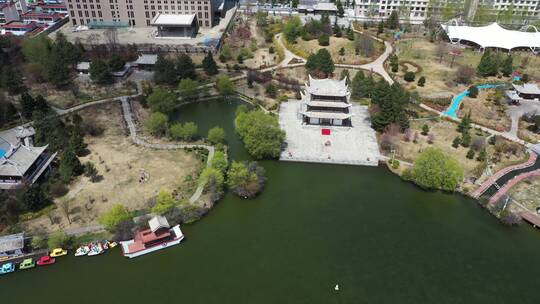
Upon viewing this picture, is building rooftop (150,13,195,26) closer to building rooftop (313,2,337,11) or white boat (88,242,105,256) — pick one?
building rooftop (313,2,337,11)

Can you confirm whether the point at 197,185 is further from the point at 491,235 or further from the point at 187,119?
the point at 491,235

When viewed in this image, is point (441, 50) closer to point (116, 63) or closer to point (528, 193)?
point (528, 193)

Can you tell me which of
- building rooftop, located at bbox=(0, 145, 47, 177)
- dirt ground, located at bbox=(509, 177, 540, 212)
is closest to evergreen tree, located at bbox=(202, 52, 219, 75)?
building rooftop, located at bbox=(0, 145, 47, 177)

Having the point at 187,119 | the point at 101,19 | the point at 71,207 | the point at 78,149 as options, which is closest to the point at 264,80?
the point at 187,119

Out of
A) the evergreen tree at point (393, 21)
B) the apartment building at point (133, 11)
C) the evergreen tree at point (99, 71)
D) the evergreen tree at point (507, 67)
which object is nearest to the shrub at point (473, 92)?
the evergreen tree at point (507, 67)

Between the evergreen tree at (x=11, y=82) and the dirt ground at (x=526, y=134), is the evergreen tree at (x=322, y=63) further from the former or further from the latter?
the evergreen tree at (x=11, y=82)
